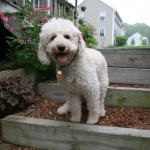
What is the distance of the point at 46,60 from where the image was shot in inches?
86.7

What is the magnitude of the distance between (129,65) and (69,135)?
201cm

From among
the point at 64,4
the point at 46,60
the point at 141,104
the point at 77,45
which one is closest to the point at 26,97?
the point at 46,60

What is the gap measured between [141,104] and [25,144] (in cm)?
165

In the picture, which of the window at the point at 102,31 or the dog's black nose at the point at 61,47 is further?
the window at the point at 102,31

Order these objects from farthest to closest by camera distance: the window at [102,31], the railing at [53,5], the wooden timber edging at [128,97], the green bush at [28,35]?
the window at [102,31] < the railing at [53,5] < the green bush at [28,35] < the wooden timber edging at [128,97]

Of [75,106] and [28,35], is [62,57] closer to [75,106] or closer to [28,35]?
[75,106]

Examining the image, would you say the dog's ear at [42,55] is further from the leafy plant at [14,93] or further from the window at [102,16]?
→ the window at [102,16]

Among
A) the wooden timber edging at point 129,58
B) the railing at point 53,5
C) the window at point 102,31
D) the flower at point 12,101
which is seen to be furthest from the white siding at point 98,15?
the flower at point 12,101

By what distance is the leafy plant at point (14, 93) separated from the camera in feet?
8.61

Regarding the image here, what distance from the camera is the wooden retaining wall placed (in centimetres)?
329

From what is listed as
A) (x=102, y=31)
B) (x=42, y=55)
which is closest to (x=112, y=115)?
(x=42, y=55)

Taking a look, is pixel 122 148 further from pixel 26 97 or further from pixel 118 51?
pixel 118 51

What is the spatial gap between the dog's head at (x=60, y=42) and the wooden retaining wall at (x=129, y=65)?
1406 millimetres

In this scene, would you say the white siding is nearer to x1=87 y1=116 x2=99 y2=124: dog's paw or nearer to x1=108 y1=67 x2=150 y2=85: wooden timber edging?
x1=108 y1=67 x2=150 y2=85: wooden timber edging
